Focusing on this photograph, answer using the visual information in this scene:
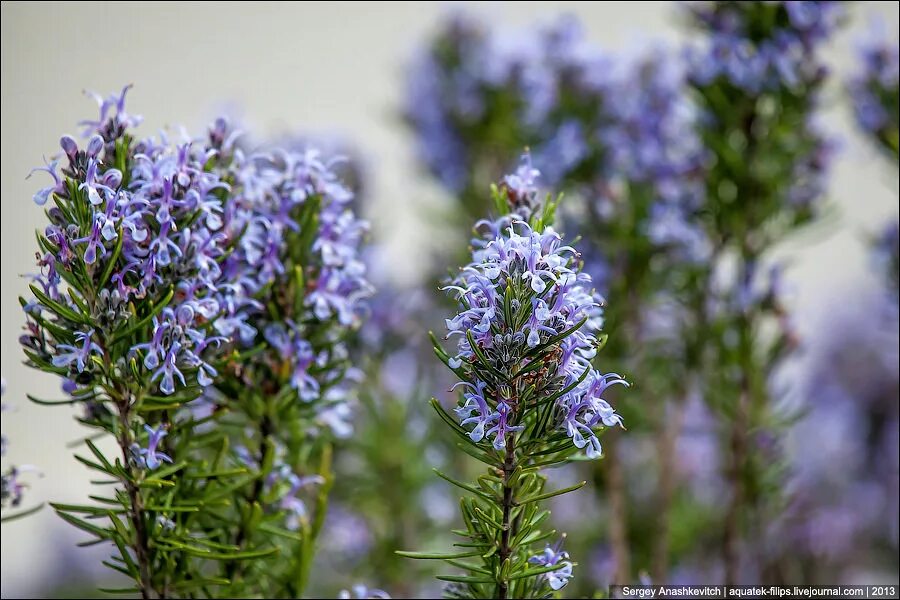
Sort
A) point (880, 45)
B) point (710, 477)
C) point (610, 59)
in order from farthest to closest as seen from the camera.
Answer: point (710, 477)
point (610, 59)
point (880, 45)

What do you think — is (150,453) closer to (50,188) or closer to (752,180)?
(50,188)

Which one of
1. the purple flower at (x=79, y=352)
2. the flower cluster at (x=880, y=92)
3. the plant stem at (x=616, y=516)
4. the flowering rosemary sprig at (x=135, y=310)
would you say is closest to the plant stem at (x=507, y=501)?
the flowering rosemary sprig at (x=135, y=310)

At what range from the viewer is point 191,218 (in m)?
1.02

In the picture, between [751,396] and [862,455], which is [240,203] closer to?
[751,396]

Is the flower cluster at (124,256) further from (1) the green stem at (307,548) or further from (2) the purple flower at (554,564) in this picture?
(2) the purple flower at (554,564)

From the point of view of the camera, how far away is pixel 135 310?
990 mm

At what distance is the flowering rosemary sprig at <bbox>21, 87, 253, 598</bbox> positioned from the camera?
3.12 ft

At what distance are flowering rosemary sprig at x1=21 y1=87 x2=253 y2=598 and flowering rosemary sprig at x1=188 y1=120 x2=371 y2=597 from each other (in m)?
0.07

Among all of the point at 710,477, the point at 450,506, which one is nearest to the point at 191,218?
the point at 450,506

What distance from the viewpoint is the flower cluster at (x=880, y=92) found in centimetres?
169

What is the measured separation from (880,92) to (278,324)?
127 cm

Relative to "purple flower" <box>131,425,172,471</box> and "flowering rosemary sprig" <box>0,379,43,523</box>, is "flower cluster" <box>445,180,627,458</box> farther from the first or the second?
"flowering rosemary sprig" <box>0,379,43,523</box>

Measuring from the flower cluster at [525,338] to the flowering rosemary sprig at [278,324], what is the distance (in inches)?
13.2

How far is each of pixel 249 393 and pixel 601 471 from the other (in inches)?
37.0
